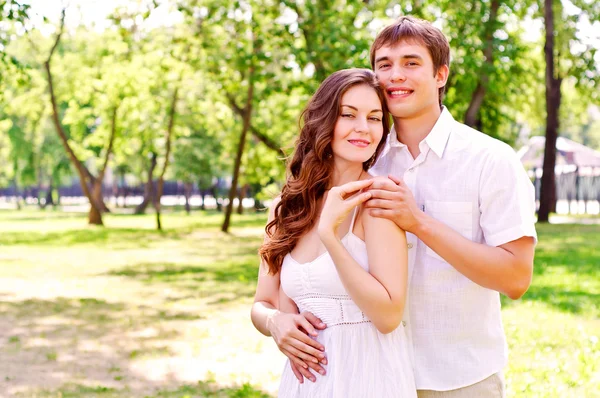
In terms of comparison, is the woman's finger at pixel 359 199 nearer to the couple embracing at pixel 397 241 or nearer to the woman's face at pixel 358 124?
the couple embracing at pixel 397 241

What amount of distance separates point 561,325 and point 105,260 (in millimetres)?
13235

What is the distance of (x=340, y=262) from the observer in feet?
9.16

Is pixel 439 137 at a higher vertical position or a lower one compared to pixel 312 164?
higher

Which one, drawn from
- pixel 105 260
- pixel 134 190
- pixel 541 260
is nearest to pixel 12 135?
pixel 134 190

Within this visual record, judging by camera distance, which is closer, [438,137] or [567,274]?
[438,137]

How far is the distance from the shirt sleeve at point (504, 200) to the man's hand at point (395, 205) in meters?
0.32

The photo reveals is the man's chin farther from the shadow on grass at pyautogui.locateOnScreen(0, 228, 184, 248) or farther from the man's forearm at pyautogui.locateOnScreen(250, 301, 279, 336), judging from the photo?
the shadow on grass at pyautogui.locateOnScreen(0, 228, 184, 248)

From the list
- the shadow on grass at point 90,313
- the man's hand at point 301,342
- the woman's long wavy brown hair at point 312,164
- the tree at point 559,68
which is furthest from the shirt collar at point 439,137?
the tree at point 559,68

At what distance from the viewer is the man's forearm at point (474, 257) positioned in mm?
2783

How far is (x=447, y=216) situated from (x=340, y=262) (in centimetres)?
49

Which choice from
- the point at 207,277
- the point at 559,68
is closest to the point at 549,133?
the point at 559,68

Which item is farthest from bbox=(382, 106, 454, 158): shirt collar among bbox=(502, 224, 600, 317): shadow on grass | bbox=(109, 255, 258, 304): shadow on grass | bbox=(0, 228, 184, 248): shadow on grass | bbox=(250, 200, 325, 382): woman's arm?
bbox=(0, 228, 184, 248): shadow on grass

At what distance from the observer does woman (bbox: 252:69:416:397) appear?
280 centimetres

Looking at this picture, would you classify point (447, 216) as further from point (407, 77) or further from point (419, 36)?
point (419, 36)
